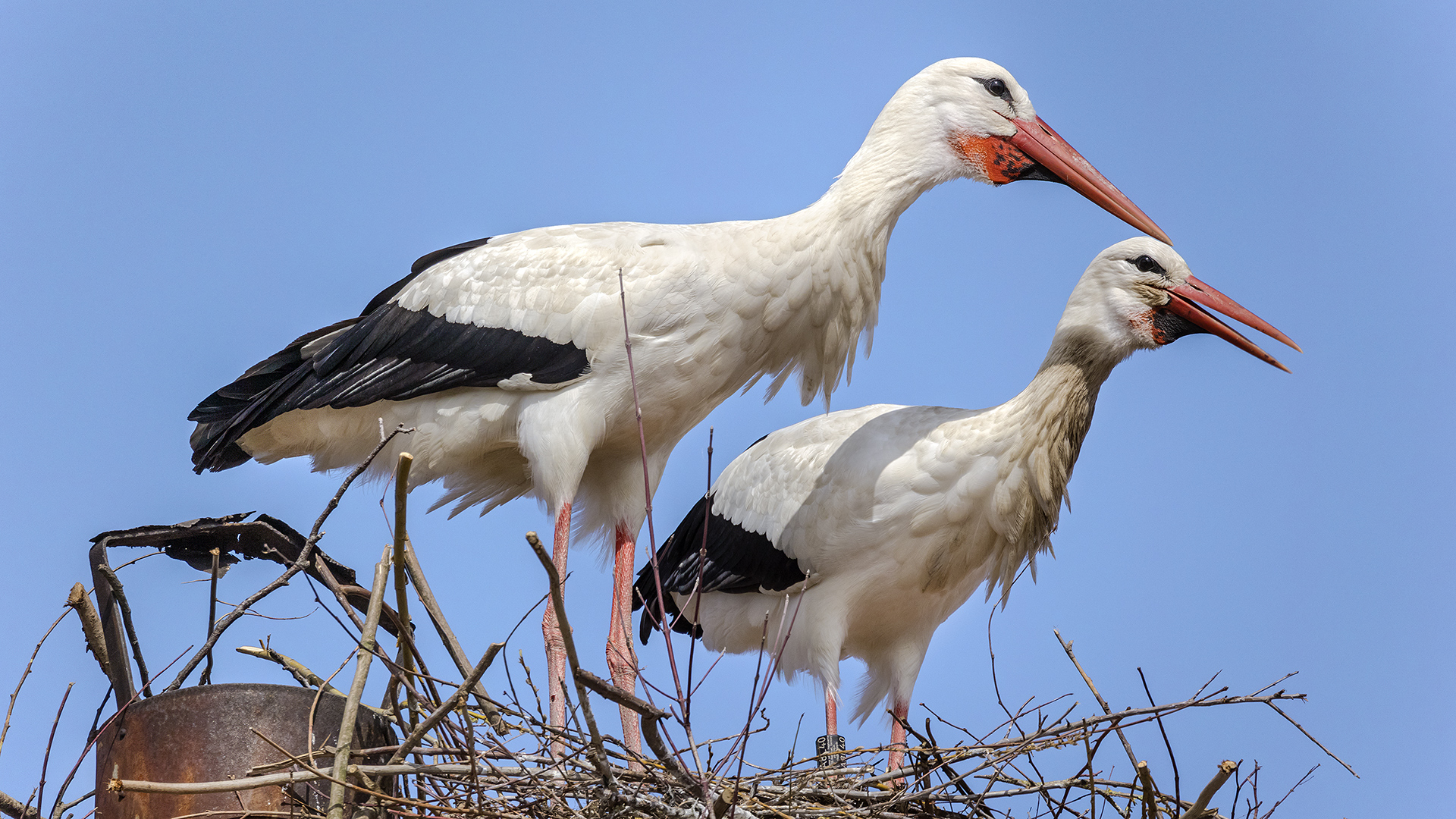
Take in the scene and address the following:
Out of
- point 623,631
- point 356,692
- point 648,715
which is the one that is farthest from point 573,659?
point 623,631

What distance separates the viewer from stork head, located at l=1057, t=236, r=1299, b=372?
546 centimetres

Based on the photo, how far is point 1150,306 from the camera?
5.48m

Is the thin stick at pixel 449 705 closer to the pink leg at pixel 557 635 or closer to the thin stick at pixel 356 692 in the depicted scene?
the thin stick at pixel 356 692

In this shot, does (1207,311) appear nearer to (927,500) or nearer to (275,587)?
(927,500)

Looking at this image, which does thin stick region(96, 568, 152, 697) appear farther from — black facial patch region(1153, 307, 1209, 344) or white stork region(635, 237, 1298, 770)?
black facial patch region(1153, 307, 1209, 344)

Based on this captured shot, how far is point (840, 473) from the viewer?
5508mm

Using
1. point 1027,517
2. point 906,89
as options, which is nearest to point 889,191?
point 906,89

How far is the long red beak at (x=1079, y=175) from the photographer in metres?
5.34

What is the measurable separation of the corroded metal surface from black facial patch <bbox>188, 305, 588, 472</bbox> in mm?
1284

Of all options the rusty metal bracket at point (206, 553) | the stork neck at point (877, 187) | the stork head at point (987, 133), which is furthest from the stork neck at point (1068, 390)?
the rusty metal bracket at point (206, 553)

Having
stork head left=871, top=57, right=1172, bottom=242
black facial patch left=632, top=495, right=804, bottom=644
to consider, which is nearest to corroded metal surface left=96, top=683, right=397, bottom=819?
black facial patch left=632, top=495, right=804, bottom=644

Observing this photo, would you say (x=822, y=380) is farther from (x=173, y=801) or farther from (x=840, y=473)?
(x=173, y=801)

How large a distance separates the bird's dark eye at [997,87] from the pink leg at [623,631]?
192 cm

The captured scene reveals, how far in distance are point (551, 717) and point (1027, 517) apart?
176 cm
